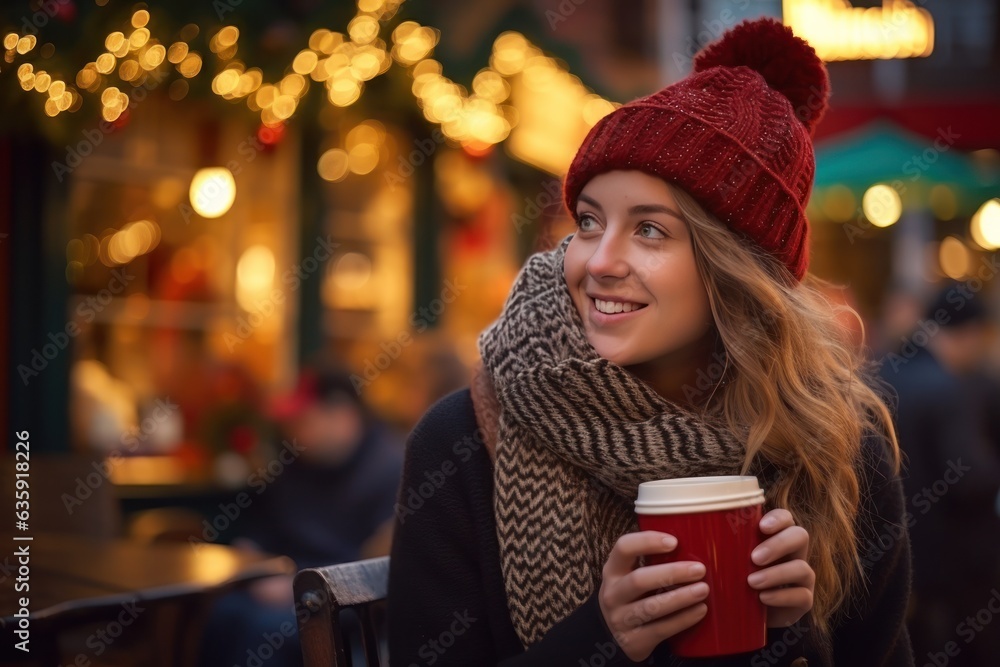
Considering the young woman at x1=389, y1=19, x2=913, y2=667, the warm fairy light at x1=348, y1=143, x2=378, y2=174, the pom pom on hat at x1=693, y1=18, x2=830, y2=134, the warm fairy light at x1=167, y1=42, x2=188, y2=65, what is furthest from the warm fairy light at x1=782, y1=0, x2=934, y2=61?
the young woman at x1=389, y1=19, x2=913, y2=667

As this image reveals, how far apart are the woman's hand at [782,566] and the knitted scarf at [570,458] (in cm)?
37

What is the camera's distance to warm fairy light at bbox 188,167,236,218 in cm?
620

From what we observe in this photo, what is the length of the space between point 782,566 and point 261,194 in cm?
555

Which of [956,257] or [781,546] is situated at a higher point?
[956,257]

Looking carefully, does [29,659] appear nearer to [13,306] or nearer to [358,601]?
[358,601]

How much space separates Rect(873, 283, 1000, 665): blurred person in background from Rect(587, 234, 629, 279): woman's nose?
320cm

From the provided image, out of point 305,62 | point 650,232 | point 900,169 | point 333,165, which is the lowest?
point 650,232

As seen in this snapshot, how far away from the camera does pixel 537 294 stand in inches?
83.2

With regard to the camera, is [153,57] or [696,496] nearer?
[696,496]

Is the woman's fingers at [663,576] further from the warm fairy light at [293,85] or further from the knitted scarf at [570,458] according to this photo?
the warm fairy light at [293,85]

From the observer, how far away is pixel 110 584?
2645 mm

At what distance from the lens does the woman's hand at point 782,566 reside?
1525 mm

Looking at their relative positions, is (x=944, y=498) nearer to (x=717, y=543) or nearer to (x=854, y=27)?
(x=717, y=543)

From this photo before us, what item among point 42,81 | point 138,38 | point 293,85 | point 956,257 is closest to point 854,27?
point 956,257
